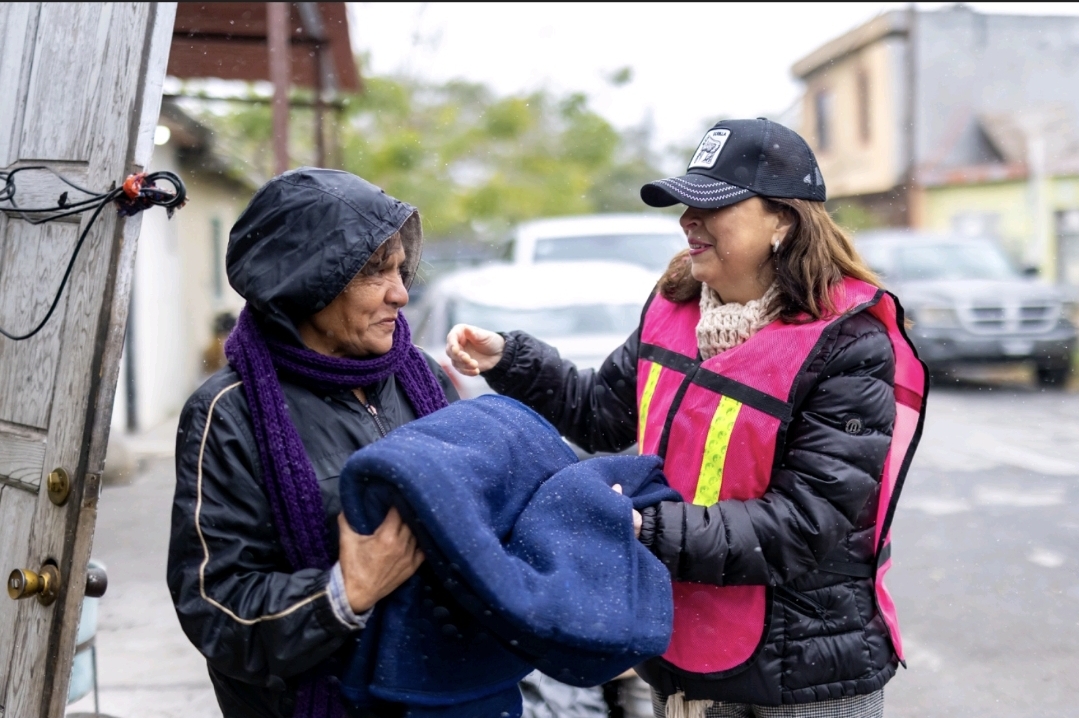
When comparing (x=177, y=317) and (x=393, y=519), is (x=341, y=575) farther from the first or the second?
(x=177, y=317)

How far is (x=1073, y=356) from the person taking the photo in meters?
12.2

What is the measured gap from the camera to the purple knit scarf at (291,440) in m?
1.74

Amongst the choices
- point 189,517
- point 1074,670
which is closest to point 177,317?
point 1074,670

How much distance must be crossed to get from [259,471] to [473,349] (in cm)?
83

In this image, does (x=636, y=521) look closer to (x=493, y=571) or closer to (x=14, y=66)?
(x=493, y=571)

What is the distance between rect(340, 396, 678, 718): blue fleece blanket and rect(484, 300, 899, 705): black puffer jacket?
0.58 feet

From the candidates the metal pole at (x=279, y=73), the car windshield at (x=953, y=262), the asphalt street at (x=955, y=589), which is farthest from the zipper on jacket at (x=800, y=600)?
the car windshield at (x=953, y=262)

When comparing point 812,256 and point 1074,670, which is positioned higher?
point 812,256

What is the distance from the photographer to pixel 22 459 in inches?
87.1

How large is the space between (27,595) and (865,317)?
1.83 metres

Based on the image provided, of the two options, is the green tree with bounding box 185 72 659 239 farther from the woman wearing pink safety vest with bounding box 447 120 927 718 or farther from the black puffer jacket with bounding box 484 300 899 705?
the black puffer jacket with bounding box 484 300 899 705

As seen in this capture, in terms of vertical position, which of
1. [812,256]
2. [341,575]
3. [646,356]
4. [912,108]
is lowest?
[341,575]

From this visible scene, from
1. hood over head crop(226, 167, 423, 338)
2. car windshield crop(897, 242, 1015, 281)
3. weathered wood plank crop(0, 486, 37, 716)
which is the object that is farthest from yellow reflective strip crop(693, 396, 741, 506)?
car windshield crop(897, 242, 1015, 281)

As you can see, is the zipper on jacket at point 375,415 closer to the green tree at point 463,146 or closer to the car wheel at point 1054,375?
the car wheel at point 1054,375
